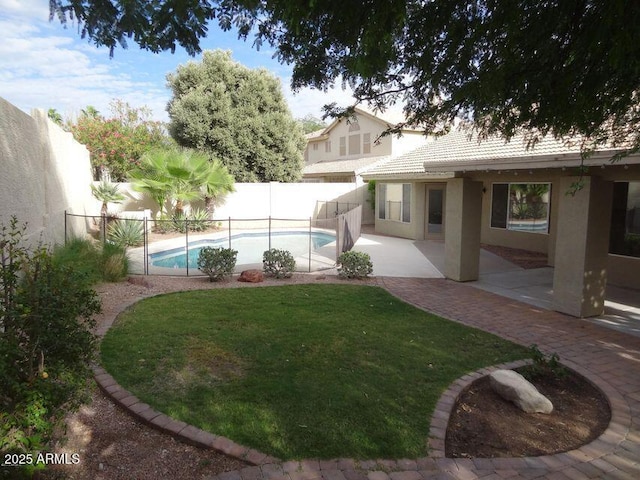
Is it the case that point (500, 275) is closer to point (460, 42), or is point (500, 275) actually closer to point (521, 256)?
point (521, 256)

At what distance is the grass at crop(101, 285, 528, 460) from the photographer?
3.95 metres

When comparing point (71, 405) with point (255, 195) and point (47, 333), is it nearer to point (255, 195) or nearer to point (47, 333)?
point (47, 333)

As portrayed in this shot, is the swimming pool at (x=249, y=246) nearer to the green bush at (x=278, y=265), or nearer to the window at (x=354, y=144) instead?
the green bush at (x=278, y=265)

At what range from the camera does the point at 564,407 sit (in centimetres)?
477

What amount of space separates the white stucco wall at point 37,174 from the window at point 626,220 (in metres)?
12.2

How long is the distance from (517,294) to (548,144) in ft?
10.8

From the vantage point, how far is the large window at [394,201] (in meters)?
19.4

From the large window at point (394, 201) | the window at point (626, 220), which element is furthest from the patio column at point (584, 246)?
the large window at point (394, 201)

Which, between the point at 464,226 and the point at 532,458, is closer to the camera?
the point at 532,458

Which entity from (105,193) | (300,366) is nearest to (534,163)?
(300,366)

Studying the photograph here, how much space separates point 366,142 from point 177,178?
42.9 feet

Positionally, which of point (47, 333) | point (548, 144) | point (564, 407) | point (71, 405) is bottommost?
point (564, 407)

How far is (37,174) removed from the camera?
9.57 m

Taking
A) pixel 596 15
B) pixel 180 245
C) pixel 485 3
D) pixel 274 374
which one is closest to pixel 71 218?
pixel 180 245
